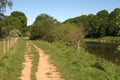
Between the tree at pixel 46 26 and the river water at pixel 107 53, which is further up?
the tree at pixel 46 26

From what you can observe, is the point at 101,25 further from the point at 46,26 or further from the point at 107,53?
the point at 107,53

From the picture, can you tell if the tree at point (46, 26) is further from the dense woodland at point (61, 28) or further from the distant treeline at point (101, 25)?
the distant treeline at point (101, 25)

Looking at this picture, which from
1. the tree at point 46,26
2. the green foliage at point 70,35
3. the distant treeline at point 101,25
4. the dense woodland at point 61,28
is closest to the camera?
the green foliage at point 70,35

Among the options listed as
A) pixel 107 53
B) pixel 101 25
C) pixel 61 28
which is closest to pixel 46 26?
pixel 61 28

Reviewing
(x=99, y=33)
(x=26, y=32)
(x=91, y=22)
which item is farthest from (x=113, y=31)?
(x=26, y=32)

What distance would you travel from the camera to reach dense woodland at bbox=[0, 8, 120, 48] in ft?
158

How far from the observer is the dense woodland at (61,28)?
158 feet

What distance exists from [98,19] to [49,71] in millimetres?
114778

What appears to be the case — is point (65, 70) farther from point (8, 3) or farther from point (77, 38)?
point (8, 3)

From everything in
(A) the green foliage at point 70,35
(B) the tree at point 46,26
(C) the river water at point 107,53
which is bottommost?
(C) the river water at point 107,53

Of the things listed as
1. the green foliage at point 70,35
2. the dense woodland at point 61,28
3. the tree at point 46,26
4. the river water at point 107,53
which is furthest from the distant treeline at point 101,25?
the green foliage at point 70,35

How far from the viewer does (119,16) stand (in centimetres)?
1409

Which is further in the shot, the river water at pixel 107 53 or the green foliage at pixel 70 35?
the green foliage at pixel 70 35

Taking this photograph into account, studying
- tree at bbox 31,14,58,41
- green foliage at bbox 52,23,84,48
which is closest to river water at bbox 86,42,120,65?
green foliage at bbox 52,23,84,48
